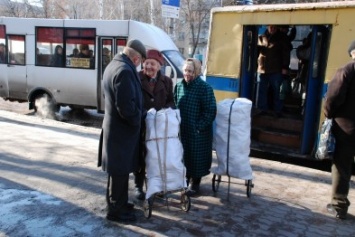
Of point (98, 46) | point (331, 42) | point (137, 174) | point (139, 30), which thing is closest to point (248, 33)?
point (331, 42)

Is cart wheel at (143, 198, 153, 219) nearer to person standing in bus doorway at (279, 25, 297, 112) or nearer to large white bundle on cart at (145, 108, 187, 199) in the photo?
large white bundle on cart at (145, 108, 187, 199)

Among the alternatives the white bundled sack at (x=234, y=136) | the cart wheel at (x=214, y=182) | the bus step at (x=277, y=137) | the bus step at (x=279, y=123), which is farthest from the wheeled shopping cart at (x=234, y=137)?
the bus step at (x=279, y=123)

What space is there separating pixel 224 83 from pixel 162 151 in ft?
10.7

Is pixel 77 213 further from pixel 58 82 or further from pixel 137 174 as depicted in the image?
pixel 58 82

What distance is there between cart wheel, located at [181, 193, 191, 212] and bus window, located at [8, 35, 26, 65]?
885cm

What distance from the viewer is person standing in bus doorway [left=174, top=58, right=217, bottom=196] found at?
4.19m

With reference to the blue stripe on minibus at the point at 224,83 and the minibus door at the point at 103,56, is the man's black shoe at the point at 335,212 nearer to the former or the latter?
the blue stripe on minibus at the point at 224,83

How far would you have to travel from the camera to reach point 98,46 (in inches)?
409

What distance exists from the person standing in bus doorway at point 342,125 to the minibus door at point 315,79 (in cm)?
204

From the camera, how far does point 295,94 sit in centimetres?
806

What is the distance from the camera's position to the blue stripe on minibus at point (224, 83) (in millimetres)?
6641

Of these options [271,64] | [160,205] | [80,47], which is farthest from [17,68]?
[160,205]

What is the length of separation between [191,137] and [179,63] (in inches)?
246

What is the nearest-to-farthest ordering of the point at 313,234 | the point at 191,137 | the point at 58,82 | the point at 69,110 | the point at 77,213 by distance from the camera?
the point at 313,234 < the point at 77,213 < the point at 191,137 < the point at 58,82 < the point at 69,110
